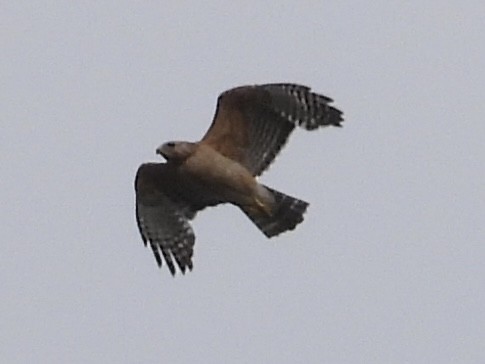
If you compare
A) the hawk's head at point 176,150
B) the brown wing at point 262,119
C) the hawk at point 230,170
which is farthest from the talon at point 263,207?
the hawk's head at point 176,150

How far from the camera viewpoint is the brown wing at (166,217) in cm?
2188

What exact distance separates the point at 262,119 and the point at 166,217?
1.69 meters

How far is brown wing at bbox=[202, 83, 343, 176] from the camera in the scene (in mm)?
20828

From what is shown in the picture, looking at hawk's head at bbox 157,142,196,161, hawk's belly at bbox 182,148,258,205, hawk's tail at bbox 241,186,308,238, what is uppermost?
hawk's head at bbox 157,142,196,161

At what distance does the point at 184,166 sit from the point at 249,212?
3.80 feet

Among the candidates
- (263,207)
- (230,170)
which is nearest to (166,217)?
(263,207)

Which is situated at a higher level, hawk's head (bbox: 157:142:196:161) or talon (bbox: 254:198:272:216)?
hawk's head (bbox: 157:142:196:161)

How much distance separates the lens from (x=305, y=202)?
21781 millimetres

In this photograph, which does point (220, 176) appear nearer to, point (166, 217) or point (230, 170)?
point (230, 170)

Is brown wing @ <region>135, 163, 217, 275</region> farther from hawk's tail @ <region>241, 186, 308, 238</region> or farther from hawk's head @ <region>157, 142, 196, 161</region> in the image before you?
hawk's head @ <region>157, 142, 196, 161</region>

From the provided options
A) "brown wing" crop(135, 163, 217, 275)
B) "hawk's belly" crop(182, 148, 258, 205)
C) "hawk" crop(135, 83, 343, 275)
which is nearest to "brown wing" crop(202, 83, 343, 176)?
"hawk" crop(135, 83, 343, 275)

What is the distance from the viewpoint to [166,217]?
72.8 ft

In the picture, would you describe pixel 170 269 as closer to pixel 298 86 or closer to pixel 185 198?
pixel 185 198

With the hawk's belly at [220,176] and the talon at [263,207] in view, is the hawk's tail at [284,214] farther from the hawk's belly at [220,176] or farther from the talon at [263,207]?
the hawk's belly at [220,176]
